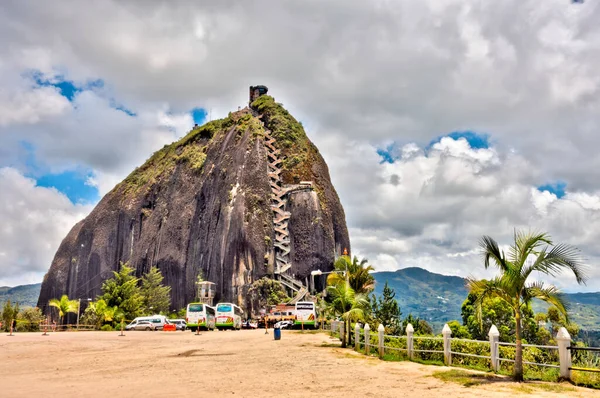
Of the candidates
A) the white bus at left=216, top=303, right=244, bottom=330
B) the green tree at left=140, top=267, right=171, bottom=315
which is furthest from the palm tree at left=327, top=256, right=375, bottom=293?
Answer: the green tree at left=140, top=267, right=171, bottom=315

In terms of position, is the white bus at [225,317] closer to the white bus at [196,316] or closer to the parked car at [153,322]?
the white bus at [196,316]

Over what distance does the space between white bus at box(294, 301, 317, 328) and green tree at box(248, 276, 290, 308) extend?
59.6 ft

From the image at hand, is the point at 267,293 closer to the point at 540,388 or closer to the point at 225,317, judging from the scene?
A: the point at 225,317

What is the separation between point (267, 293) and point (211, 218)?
17928 mm

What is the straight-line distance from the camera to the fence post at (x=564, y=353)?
12.9 meters

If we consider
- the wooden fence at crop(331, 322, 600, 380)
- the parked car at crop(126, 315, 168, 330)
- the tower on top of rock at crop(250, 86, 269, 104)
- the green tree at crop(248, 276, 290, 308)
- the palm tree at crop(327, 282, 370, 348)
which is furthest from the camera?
the tower on top of rock at crop(250, 86, 269, 104)

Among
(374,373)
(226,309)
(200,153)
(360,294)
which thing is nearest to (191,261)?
(200,153)

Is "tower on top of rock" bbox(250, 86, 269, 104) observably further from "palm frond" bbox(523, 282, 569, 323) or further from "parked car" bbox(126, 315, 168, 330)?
"palm frond" bbox(523, 282, 569, 323)

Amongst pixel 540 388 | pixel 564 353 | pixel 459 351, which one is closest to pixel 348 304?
pixel 459 351

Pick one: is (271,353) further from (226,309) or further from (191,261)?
(191,261)

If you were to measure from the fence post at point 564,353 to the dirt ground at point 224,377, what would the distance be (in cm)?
80

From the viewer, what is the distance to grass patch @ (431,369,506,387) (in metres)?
13.5

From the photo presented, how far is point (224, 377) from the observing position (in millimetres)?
14391

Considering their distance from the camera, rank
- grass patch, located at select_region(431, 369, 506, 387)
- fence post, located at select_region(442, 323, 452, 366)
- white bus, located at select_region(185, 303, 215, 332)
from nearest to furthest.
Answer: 1. grass patch, located at select_region(431, 369, 506, 387)
2. fence post, located at select_region(442, 323, 452, 366)
3. white bus, located at select_region(185, 303, 215, 332)
